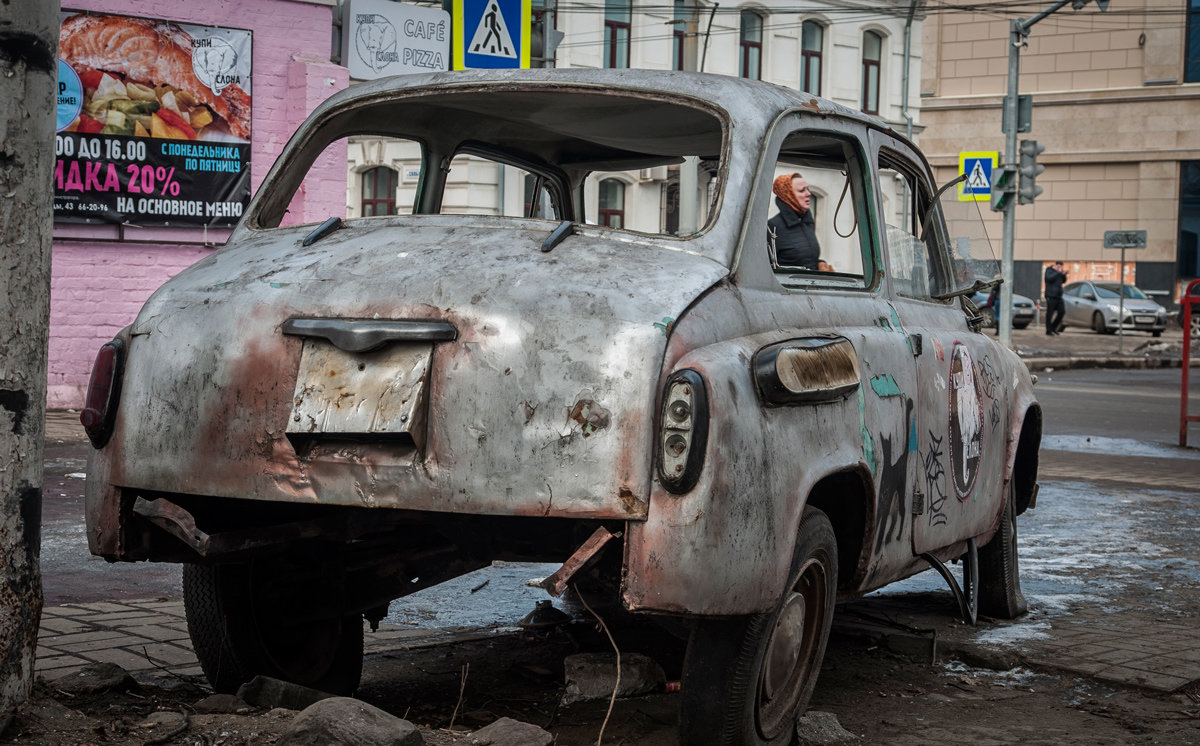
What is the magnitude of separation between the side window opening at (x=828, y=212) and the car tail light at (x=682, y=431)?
1.28 m

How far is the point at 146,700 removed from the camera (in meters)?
4.02

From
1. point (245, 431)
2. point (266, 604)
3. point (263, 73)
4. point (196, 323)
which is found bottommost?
point (266, 604)

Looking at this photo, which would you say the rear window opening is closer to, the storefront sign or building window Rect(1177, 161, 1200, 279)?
the storefront sign

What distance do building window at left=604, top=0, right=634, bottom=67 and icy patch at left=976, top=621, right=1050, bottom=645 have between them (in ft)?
97.9

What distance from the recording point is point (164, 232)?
1436cm

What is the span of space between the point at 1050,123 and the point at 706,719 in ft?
155

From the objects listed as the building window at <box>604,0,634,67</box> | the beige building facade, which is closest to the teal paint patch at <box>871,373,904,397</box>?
the building window at <box>604,0,634,67</box>

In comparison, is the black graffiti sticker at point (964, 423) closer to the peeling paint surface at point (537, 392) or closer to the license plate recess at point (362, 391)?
the peeling paint surface at point (537, 392)

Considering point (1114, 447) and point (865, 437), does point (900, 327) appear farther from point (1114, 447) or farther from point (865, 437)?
point (1114, 447)

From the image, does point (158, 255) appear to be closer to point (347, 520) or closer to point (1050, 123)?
point (347, 520)

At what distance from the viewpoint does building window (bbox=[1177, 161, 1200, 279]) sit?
4594 centimetres

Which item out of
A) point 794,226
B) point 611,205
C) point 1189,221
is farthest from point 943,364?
Answer: point 1189,221

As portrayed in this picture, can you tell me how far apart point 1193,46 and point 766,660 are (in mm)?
46257

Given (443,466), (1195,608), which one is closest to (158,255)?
(1195,608)
